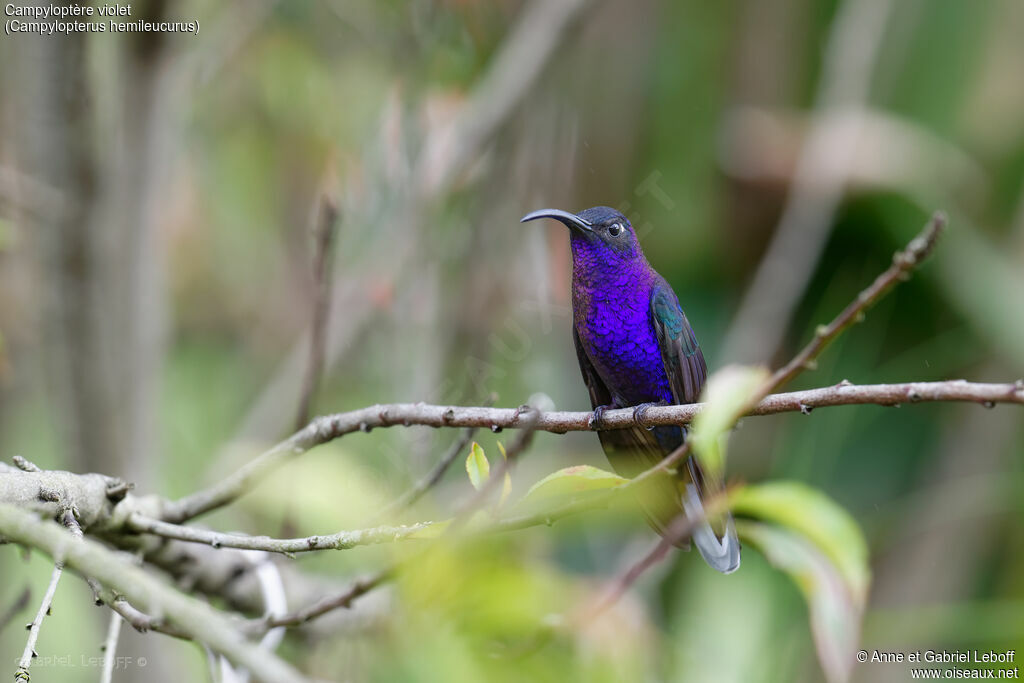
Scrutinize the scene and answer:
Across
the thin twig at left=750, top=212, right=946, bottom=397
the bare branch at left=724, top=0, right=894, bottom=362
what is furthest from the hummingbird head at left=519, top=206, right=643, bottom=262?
the bare branch at left=724, top=0, right=894, bottom=362

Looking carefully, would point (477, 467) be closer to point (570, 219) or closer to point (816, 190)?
point (570, 219)

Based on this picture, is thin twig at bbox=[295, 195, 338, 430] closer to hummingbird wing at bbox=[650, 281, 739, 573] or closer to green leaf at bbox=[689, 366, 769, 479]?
hummingbird wing at bbox=[650, 281, 739, 573]

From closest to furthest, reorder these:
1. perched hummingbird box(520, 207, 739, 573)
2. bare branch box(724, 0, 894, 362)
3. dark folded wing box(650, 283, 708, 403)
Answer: perched hummingbird box(520, 207, 739, 573), dark folded wing box(650, 283, 708, 403), bare branch box(724, 0, 894, 362)

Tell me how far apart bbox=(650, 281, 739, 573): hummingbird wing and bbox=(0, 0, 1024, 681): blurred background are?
9.5 inches

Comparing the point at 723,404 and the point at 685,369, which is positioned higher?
the point at 685,369

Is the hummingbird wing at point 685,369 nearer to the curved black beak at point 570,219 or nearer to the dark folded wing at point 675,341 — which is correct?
the dark folded wing at point 675,341

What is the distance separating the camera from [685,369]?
5.34 feet

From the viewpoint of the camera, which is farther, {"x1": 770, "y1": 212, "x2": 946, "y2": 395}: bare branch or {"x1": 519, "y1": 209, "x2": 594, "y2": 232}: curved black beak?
{"x1": 519, "y1": 209, "x2": 594, "y2": 232}: curved black beak

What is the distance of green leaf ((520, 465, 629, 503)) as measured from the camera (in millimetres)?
1043

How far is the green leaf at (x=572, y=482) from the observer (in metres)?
1.04

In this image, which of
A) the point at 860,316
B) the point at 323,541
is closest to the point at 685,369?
the point at 860,316

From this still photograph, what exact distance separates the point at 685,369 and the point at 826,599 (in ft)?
1.46

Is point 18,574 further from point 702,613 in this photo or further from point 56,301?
point 702,613

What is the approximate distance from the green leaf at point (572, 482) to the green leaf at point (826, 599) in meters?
0.56
